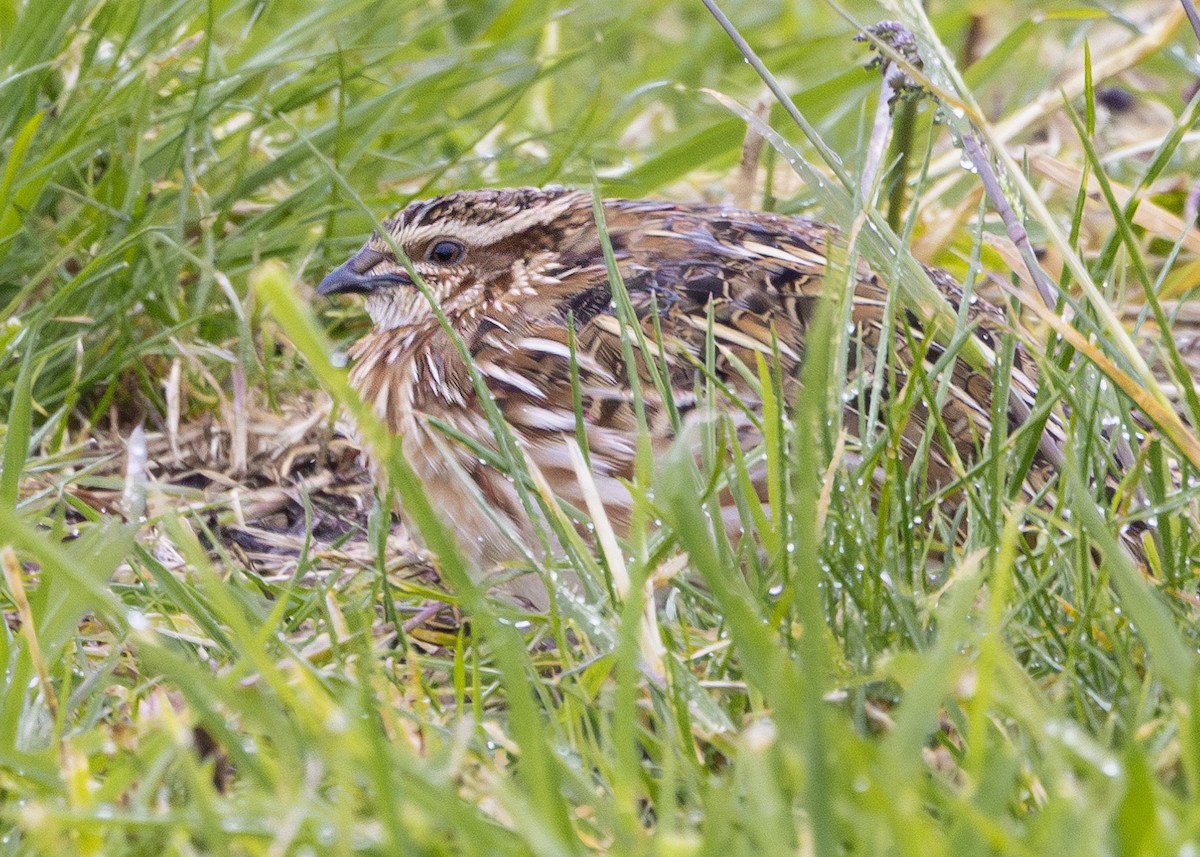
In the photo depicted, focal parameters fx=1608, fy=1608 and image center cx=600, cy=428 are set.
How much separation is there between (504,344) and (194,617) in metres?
1.32

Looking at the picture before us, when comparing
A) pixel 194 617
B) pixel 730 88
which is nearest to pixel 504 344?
pixel 194 617

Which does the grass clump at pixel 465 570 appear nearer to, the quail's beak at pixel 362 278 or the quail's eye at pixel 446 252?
the quail's beak at pixel 362 278

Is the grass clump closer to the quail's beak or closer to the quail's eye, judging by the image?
the quail's beak

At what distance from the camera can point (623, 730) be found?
6.13 feet

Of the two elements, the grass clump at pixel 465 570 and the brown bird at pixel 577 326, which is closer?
the grass clump at pixel 465 570

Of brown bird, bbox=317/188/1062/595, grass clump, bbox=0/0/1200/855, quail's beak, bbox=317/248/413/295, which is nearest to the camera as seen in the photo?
grass clump, bbox=0/0/1200/855

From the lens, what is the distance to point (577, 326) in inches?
146

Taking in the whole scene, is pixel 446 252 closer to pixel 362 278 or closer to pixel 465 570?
pixel 362 278

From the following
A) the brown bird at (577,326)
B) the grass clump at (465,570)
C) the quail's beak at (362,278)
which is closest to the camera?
the grass clump at (465,570)

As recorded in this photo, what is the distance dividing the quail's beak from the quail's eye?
94mm

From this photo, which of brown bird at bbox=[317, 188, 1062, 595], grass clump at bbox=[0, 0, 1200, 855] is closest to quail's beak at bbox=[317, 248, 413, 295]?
brown bird at bbox=[317, 188, 1062, 595]

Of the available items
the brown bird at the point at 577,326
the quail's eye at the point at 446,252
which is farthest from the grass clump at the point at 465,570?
the quail's eye at the point at 446,252

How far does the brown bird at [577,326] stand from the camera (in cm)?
350

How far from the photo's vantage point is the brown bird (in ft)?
11.5
